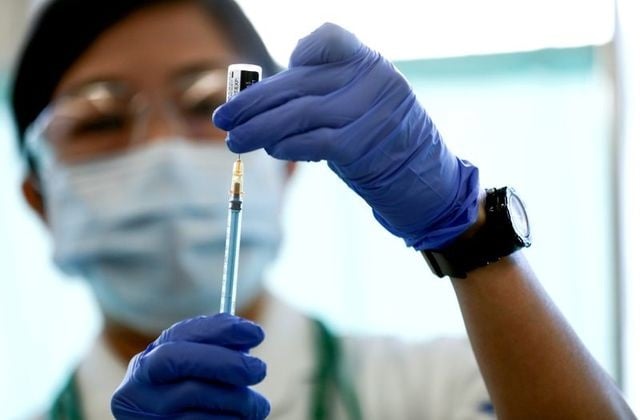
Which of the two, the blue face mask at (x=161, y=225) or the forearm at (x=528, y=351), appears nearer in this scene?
the forearm at (x=528, y=351)

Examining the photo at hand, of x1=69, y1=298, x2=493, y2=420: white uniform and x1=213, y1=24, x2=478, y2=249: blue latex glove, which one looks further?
x1=69, y1=298, x2=493, y2=420: white uniform

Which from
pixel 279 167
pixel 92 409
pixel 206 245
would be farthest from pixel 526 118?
pixel 92 409

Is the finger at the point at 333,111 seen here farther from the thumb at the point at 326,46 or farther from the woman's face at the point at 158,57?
the woman's face at the point at 158,57

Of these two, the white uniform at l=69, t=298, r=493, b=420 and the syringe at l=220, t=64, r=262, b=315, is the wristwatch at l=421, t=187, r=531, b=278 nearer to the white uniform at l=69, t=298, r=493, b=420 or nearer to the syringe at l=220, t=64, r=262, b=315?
the syringe at l=220, t=64, r=262, b=315

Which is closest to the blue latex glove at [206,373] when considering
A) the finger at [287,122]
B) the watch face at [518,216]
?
the finger at [287,122]

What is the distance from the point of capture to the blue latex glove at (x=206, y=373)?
2.74ft

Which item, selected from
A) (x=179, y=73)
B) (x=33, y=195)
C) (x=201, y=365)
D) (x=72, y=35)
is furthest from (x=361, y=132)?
(x=33, y=195)

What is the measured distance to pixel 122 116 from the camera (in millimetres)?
1648

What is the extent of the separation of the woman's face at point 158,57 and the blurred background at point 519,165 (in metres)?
0.26

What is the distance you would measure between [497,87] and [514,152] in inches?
5.6

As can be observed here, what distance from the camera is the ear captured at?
1797 mm

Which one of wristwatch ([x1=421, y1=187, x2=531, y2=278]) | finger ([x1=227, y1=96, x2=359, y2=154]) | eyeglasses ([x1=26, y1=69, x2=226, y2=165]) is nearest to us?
finger ([x1=227, y1=96, x2=359, y2=154])

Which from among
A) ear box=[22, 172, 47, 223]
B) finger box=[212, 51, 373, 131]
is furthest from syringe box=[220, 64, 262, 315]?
ear box=[22, 172, 47, 223]

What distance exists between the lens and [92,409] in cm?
167
